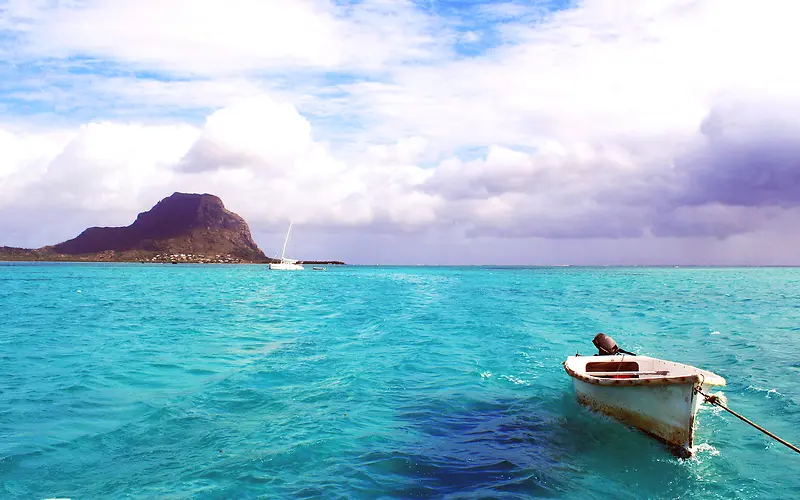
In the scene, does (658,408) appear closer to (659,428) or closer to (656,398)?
(656,398)

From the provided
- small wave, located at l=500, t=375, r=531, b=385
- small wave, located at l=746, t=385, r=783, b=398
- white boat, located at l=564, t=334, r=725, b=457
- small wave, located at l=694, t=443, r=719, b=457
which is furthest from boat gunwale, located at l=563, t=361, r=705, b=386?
small wave, located at l=746, t=385, r=783, b=398

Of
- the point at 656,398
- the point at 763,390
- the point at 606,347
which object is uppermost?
the point at 606,347

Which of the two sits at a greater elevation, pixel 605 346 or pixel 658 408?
pixel 605 346

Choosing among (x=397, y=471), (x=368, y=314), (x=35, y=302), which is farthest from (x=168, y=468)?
(x=35, y=302)

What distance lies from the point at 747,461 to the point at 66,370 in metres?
25.0

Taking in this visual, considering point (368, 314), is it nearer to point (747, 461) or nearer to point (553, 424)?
point (553, 424)

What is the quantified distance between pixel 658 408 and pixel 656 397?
30 cm

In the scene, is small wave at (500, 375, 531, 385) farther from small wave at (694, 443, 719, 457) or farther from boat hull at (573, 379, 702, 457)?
small wave at (694, 443, 719, 457)

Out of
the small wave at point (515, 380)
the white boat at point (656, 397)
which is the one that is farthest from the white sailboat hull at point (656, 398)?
the small wave at point (515, 380)

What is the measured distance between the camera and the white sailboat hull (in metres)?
11.9

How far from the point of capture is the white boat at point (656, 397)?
11875 mm

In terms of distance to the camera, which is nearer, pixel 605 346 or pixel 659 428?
pixel 659 428

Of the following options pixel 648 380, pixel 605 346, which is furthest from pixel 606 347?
pixel 648 380

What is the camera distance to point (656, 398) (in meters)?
12.6
